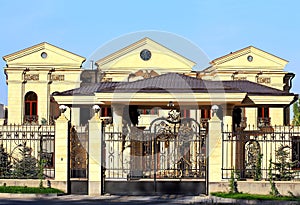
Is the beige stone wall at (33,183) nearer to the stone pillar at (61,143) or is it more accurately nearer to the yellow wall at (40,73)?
the stone pillar at (61,143)

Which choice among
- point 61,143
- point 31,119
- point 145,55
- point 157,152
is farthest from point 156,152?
point 31,119

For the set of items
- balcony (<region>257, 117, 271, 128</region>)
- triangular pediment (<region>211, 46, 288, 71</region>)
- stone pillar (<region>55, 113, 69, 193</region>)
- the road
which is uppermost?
triangular pediment (<region>211, 46, 288, 71</region>)

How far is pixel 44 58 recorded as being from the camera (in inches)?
1697

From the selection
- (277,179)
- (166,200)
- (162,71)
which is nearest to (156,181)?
(166,200)

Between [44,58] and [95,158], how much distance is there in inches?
912

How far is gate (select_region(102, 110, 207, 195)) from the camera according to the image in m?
21.0

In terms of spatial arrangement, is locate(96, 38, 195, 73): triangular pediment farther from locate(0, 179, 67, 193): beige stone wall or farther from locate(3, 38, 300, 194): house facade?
locate(0, 179, 67, 193): beige stone wall

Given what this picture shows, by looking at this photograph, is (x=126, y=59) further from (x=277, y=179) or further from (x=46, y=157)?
(x=277, y=179)

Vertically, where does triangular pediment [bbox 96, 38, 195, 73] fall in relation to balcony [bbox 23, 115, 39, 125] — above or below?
above

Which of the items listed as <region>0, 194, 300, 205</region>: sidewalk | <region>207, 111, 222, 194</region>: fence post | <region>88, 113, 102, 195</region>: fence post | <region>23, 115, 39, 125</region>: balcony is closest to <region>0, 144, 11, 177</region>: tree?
<region>0, 194, 300, 205</region>: sidewalk

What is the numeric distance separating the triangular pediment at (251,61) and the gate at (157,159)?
60.0ft

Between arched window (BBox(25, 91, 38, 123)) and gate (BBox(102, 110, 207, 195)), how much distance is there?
19.0 metres

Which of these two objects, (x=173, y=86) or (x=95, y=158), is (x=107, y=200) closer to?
(x=95, y=158)

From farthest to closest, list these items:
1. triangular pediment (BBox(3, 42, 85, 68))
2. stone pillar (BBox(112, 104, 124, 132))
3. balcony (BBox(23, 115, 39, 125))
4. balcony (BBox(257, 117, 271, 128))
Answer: triangular pediment (BBox(3, 42, 85, 68)), balcony (BBox(23, 115, 39, 125)), balcony (BBox(257, 117, 271, 128)), stone pillar (BBox(112, 104, 124, 132))
